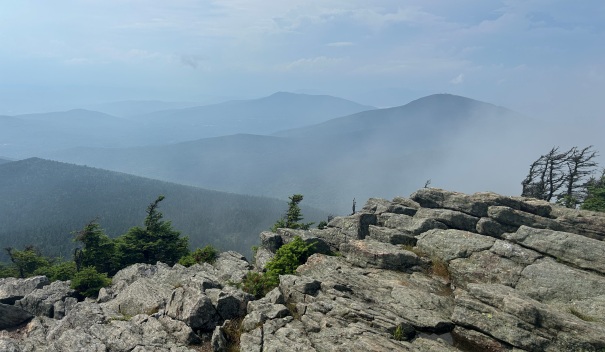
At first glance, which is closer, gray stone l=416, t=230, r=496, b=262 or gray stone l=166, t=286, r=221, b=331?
gray stone l=166, t=286, r=221, b=331

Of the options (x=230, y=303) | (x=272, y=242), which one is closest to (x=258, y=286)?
(x=230, y=303)

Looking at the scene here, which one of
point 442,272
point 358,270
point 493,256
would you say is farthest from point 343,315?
point 493,256

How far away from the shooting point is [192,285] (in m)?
28.7

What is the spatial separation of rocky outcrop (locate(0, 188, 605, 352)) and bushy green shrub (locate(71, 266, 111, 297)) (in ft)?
6.92

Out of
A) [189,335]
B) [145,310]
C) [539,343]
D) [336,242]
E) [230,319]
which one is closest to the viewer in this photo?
[539,343]

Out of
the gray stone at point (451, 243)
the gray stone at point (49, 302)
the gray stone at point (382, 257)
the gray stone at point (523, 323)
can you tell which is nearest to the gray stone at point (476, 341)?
the gray stone at point (523, 323)

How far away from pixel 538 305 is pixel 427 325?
20.4 feet

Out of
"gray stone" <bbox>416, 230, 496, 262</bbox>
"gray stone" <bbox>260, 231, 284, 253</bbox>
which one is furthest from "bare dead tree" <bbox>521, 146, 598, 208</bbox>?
"gray stone" <bbox>260, 231, 284, 253</bbox>

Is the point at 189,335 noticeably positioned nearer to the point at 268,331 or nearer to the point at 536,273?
the point at 268,331

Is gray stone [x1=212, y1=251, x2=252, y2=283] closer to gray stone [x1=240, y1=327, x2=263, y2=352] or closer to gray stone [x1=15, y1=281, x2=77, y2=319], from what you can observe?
gray stone [x1=240, y1=327, x2=263, y2=352]

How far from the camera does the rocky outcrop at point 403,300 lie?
18953 mm

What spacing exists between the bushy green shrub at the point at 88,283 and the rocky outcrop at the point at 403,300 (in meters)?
2.11

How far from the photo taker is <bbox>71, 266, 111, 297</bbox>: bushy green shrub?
38.7 m

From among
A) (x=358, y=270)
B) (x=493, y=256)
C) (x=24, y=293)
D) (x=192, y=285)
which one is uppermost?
(x=493, y=256)
